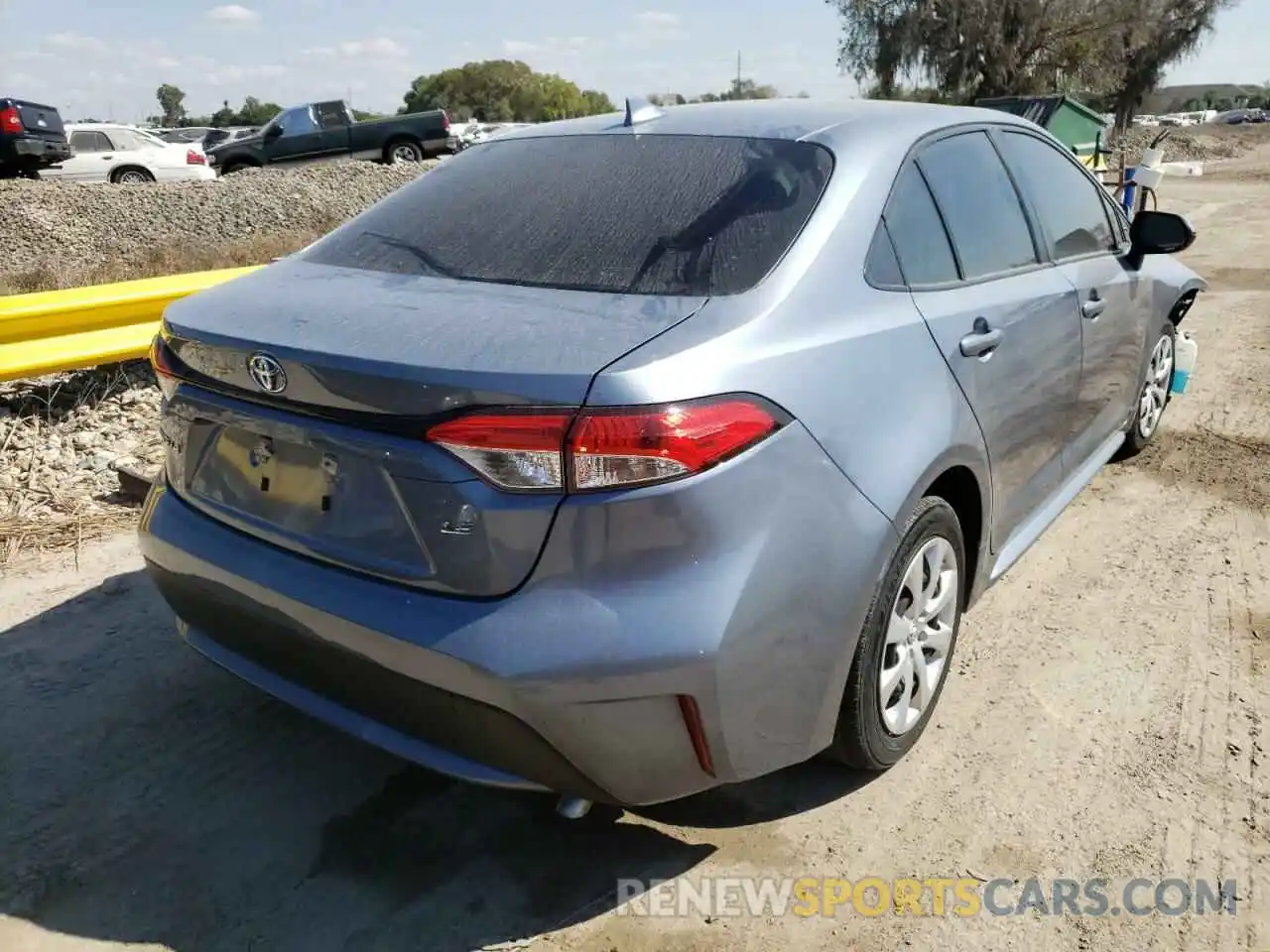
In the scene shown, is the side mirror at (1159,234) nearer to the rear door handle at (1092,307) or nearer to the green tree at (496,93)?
the rear door handle at (1092,307)

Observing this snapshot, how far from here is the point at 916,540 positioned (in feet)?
8.25

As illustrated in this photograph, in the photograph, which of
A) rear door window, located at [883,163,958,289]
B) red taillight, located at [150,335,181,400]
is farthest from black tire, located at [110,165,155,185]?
rear door window, located at [883,163,958,289]

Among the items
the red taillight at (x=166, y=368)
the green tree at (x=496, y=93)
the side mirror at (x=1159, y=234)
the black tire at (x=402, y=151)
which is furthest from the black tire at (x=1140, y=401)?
the green tree at (x=496, y=93)

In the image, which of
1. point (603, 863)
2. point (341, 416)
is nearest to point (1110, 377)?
point (603, 863)

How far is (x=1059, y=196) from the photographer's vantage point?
12.2 feet

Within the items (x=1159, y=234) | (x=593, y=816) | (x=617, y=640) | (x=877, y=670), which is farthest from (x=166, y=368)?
(x=1159, y=234)

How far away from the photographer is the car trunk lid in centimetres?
196

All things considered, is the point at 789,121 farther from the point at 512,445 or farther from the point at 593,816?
the point at 593,816

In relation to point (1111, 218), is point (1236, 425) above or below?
below

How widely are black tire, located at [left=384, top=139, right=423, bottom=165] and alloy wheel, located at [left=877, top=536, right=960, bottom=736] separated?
19487 mm

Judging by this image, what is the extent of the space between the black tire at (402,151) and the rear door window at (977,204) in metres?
18.7

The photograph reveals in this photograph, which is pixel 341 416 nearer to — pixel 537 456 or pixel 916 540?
pixel 537 456

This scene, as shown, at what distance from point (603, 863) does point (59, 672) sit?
6.52ft

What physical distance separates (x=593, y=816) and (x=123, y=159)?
1987 cm
